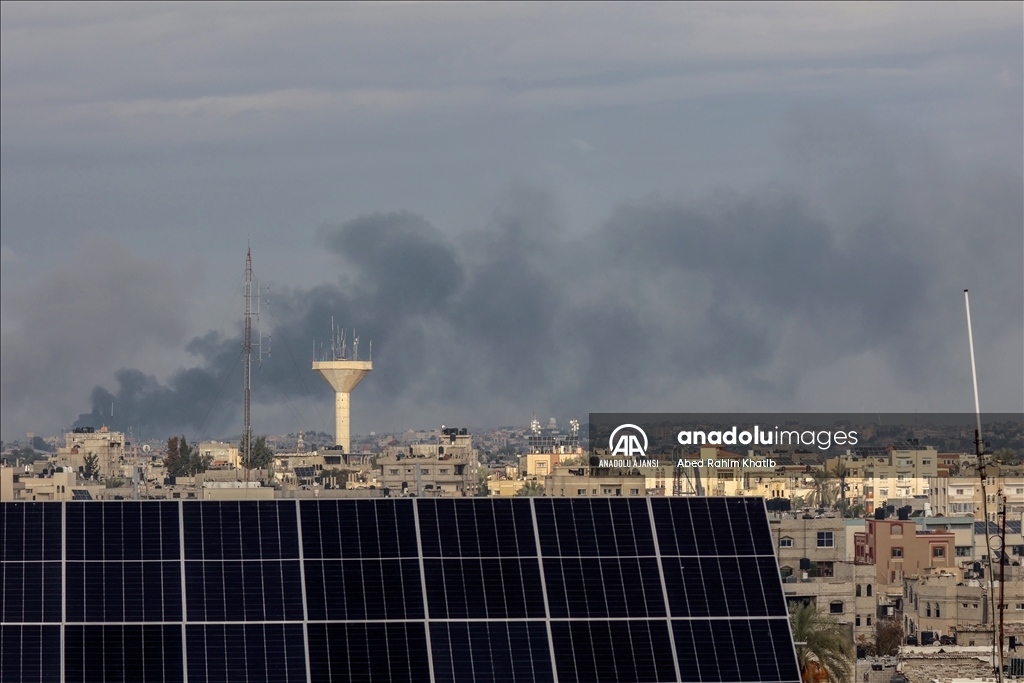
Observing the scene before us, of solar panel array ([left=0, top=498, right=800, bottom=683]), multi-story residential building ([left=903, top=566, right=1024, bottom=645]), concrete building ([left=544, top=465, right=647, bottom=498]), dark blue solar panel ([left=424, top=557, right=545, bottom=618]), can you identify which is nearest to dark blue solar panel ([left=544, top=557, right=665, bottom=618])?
solar panel array ([left=0, top=498, right=800, bottom=683])

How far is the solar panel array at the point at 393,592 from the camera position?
28.4 m

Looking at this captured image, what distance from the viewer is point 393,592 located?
29.3 metres

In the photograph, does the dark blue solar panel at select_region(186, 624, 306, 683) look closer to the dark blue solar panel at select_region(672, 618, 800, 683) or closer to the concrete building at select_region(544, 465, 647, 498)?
the dark blue solar panel at select_region(672, 618, 800, 683)

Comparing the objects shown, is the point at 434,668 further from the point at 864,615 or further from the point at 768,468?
the point at 768,468

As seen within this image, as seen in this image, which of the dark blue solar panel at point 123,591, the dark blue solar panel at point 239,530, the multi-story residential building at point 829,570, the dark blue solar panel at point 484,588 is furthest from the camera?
the multi-story residential building at point 829,570

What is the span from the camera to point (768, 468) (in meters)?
191

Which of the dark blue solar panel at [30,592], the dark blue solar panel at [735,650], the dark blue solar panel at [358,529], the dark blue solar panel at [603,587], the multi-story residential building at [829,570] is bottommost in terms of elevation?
the dark blue solar panel at [735,650]

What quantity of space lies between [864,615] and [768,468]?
81705 mm

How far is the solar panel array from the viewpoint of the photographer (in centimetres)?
2838

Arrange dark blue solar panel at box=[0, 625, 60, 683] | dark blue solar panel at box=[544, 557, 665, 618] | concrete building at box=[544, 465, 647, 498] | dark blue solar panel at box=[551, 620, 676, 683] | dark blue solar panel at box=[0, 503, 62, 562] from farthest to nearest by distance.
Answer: concrete building at box=[544, 465, 647, 498]
dark blue solar panel at box=[544, 557, 665, 618]
dark blue solar panel at box=[0, 503, 62, 562]
dark blue solar panel at box=[551, 620, 676, 683]
dark blue solar panel at box=[0, 625, 60, 683]

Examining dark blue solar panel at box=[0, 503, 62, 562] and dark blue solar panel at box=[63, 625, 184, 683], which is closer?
dark blue solar panel at box=[63, 625, 184, 683]

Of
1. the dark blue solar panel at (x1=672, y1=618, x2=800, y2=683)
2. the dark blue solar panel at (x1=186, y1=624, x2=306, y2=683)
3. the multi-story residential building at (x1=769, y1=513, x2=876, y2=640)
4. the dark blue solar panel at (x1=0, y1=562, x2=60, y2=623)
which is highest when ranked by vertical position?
the multi-story residential building at (x1=769, y1=513, x2=876, y2=640)

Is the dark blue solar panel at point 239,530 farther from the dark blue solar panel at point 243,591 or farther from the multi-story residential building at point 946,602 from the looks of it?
the multi-story residential building at point 946,602

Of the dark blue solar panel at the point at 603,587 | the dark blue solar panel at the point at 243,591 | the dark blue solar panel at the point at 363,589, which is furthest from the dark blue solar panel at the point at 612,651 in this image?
the dark blue solar panel at the point at 243,591
